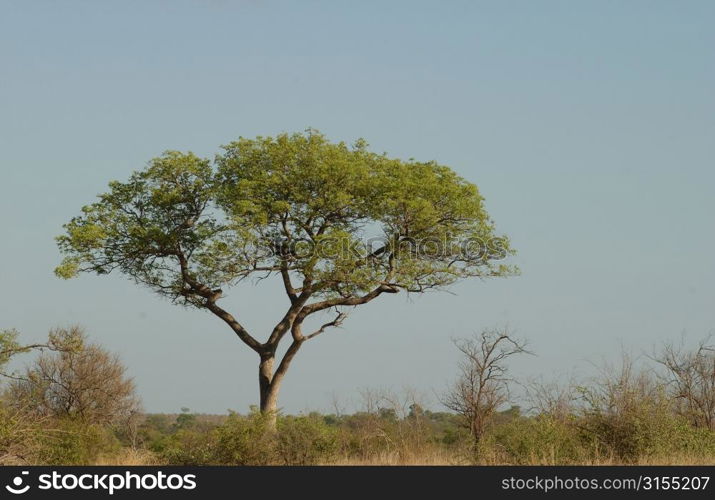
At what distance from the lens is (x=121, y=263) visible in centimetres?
3141

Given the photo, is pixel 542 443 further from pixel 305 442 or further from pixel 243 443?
pixel 243 443

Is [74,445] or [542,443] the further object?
[74,445]

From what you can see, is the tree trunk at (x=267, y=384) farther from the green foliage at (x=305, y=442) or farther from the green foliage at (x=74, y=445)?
the green foliage at (x=305, y=442)

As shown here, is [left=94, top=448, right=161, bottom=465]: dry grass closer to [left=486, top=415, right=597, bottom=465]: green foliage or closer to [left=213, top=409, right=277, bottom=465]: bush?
[left=213, top=409, right=277, bottom=465]: bush

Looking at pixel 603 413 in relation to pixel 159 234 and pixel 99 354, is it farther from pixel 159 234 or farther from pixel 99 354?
pixel 99 354
